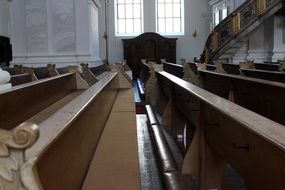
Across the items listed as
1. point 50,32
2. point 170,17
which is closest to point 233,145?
point 50,32

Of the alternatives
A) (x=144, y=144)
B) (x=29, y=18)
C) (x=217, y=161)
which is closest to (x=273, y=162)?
(x=217, y=161)

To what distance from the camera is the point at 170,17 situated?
17.2m

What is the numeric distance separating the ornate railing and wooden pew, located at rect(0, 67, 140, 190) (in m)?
7.81

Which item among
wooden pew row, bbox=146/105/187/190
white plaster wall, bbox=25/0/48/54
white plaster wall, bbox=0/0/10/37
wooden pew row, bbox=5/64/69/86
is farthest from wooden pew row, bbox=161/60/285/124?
white plaster wall, bbox=0/0/10/37

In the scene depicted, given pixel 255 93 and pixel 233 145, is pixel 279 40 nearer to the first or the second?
pixel 255 93

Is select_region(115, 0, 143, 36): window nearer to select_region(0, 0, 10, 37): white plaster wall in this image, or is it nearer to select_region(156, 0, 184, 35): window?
select_region(156, 0, 184, 35): window

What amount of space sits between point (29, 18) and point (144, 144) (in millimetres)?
6921

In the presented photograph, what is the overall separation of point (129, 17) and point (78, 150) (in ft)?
51.5

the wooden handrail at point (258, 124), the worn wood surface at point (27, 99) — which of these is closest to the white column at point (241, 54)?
the worn wood surface at point (27, 99)

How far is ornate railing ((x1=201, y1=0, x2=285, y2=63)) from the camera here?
34.4 feet

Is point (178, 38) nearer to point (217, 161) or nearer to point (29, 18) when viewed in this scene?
point (29, 18)

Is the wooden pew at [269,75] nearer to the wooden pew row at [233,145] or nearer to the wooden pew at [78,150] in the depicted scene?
the wooden pew row at [233,145]

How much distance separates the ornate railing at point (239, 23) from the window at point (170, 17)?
A: 14.6 feet

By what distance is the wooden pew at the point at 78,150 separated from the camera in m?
1.03
